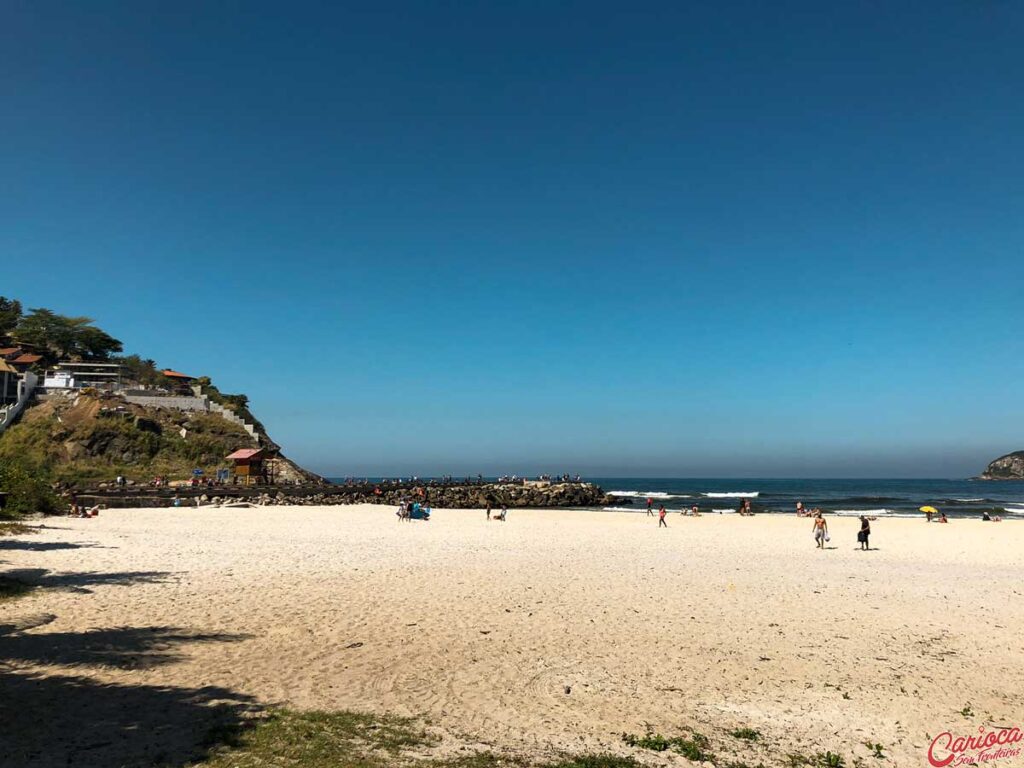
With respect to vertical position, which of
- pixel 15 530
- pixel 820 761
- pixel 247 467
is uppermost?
pixel 247 467

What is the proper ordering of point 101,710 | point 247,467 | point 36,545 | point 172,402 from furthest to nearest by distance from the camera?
point 172,402 → point 247,467 → point 36,545 → point 101,710

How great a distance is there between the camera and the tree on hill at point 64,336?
3580 inches

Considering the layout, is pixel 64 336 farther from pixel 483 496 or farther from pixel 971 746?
pixel 971 746

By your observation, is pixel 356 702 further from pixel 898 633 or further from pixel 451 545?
pixel 451 545

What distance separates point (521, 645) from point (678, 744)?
427 centimetres

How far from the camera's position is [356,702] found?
319 inches

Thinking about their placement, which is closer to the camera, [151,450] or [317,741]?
[317,741]

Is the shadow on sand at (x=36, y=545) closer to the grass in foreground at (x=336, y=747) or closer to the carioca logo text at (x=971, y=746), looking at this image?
the grass in foreground at (x=336, y=747)

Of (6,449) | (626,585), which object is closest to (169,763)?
(626,585)

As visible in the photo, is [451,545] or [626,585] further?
[451,545]

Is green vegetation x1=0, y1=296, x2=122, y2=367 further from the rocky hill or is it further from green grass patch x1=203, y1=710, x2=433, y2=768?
green grass patch x1=203, y1=710, x2=433, y2=768

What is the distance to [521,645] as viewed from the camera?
11.1 metres

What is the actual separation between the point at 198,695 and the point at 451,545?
18.1m

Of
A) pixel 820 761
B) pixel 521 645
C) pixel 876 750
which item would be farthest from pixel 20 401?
pixel 876 750
